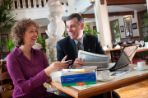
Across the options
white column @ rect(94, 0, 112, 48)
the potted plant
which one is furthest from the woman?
white column @ rect(94, 0, 112, 48)

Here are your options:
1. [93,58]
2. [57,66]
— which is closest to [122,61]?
[93,58]

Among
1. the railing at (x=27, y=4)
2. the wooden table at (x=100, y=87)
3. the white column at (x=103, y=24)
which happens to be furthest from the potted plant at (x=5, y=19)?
the wooden table at (x=100, y=87)

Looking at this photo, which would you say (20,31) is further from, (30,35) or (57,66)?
(57,66)

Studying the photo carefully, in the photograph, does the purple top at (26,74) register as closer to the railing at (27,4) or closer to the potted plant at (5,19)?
the potted plant at (5,19)

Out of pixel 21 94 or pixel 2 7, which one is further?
pixel 2 7

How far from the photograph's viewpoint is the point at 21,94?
1736mm

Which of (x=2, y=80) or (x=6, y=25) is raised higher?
(x=6, y=25)

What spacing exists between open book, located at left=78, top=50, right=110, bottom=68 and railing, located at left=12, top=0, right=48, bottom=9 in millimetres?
7213

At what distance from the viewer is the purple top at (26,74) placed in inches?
64.4

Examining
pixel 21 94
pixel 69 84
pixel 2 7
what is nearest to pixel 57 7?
pixel 21 94

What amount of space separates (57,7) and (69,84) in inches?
112

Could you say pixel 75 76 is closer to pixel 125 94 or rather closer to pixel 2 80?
pixel 2 80

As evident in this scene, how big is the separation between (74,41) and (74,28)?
14 cm

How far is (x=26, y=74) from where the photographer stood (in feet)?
5.82
